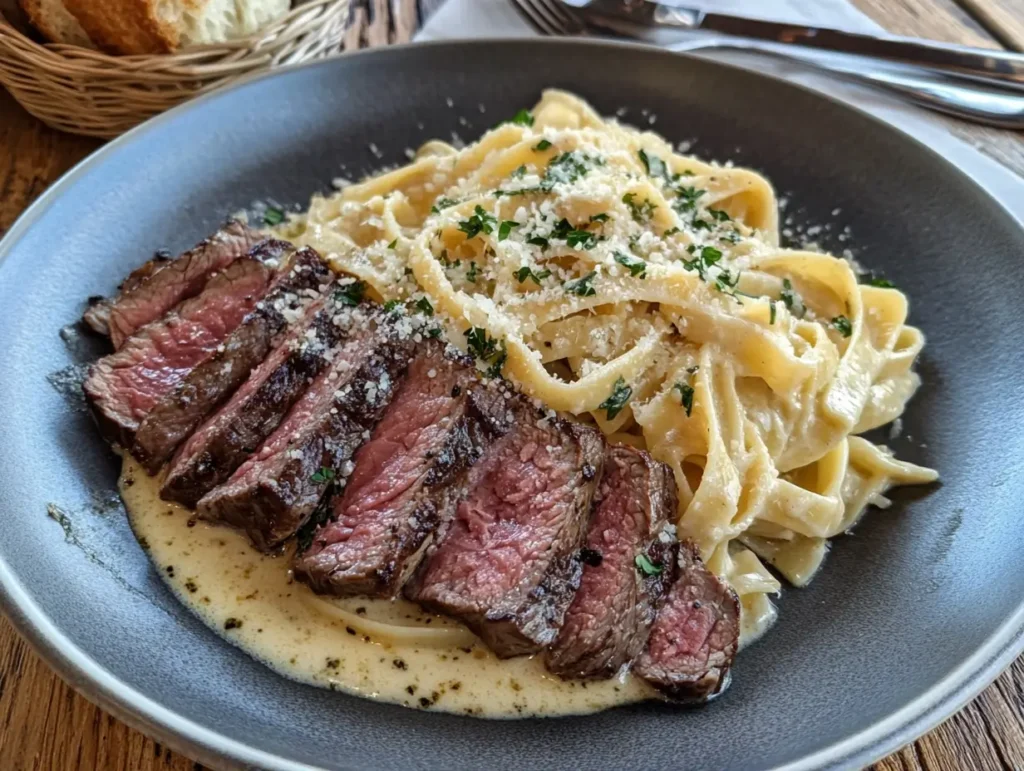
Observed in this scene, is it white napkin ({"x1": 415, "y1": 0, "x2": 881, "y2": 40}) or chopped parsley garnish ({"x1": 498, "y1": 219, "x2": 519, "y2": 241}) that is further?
white napkin ({"x1": 415, "y1": 0, "x2": 881, "y2": 40})

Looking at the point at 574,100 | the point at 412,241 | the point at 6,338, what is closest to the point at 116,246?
the point at 6,338

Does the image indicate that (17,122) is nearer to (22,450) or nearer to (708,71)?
(22,450)

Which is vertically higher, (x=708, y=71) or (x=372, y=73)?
(x=708, y=71)

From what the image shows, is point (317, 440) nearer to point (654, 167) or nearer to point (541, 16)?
point (654, 167)

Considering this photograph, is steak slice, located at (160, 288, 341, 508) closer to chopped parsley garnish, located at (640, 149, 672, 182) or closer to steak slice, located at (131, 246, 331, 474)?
steak slice, located at (131, 246, 331, 474)

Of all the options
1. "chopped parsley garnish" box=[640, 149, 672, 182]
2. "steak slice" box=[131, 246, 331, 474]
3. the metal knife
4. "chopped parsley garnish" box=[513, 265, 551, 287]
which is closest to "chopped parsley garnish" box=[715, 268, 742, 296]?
"chopped parsley garnish" box=[513, 265, 551, 287]

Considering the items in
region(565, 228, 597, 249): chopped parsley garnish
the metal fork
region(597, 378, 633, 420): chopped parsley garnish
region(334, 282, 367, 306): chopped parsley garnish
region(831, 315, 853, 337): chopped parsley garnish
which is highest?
the metal fork

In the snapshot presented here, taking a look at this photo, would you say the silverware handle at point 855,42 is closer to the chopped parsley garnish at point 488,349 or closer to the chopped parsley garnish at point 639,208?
the chopped parsley garnish at point 639,208
